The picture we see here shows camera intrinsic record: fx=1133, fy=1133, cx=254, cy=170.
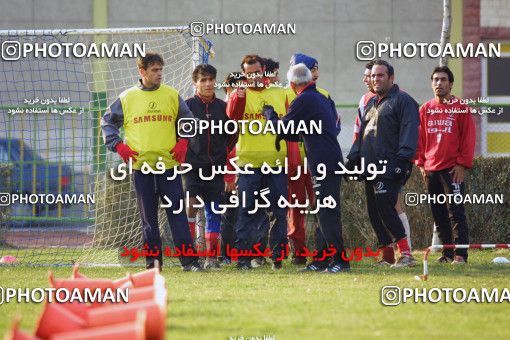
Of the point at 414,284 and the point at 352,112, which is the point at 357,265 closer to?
the point at 414,284

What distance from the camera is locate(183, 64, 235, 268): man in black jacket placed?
37.5 feet

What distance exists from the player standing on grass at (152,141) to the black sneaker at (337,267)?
1280mm

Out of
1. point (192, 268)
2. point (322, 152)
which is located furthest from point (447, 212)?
point (192, 268)

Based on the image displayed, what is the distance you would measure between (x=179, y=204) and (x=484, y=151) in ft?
27.3

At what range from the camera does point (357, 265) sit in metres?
11.3

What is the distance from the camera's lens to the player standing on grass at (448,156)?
11719mm

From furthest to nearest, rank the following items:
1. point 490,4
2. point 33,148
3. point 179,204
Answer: point 490,4 < point 33,148 < point 179,204

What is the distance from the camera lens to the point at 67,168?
15.2 meters

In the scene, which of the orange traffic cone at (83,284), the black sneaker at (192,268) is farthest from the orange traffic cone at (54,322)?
the black sneaker at (192,268)

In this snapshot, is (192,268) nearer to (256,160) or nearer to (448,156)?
(256,160)

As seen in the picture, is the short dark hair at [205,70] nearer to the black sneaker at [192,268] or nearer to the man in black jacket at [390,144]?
the man in black jacket at [390,144]

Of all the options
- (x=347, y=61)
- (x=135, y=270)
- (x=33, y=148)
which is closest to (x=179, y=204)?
(x=135, y=270)

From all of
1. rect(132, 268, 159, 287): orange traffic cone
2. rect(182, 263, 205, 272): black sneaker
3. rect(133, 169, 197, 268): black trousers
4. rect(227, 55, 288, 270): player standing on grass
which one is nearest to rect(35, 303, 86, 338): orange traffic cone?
rect(132, 268, 159, 287): orange traffic cone

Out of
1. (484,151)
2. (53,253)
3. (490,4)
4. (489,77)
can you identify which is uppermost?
(490,4)
